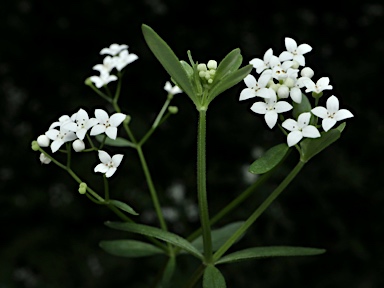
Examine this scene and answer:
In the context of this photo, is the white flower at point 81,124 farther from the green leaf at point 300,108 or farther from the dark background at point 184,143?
the dark background at point 184,143

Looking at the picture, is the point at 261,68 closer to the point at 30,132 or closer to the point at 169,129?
the point at 169,129

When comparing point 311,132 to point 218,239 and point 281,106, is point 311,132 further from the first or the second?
point 218,239

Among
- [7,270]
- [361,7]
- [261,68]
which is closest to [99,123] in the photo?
[261,68]

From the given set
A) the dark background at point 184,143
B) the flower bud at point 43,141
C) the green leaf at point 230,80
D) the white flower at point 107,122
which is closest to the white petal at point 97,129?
the white flower at point 107,122

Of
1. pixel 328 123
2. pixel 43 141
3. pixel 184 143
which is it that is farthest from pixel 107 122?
pixel 184 143

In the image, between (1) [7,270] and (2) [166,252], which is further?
(1) [7,270]
